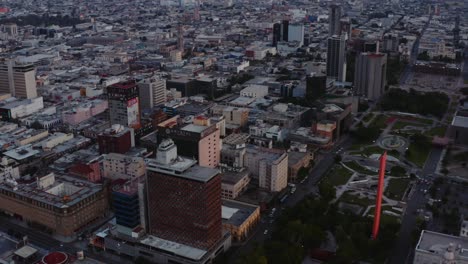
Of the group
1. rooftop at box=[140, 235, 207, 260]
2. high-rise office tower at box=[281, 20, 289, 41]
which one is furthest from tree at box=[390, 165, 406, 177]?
high-rise office tower at box=[281, 20, 289, 41]

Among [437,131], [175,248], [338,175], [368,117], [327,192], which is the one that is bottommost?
[338,175]

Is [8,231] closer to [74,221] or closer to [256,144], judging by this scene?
[74,221]

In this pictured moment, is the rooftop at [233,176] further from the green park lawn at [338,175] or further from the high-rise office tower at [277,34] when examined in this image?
the high-rise office tower at [277,34]

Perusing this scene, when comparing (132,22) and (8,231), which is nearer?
(8,231)

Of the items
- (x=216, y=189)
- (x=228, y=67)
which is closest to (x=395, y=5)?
(x=228, y=67)

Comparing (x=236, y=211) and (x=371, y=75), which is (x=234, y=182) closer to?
(x=236, y=211)

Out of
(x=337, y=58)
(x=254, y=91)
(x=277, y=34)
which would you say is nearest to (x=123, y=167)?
(x=254, y=91)
